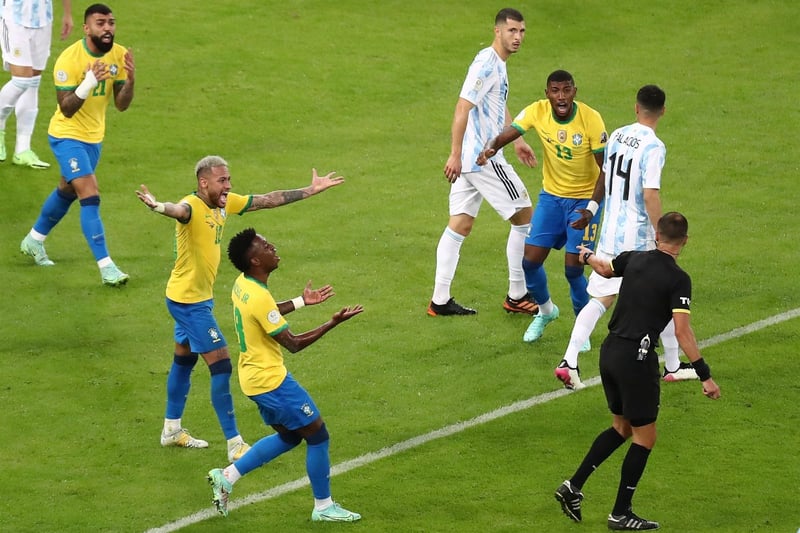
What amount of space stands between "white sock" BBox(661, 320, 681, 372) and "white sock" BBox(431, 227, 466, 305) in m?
2.43

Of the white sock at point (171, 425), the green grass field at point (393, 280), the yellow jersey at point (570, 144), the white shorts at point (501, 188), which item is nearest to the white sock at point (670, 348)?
the green grass field at point (393, 280)

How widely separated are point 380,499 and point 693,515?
87.2 inches

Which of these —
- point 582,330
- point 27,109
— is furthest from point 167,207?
point 27,109

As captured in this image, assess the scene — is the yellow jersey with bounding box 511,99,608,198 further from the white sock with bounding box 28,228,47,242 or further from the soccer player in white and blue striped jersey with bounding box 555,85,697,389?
the white sock with bounding box 28,228,47,242

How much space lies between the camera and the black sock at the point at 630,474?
27.8 ft

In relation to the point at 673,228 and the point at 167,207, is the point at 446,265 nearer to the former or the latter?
the point at 167,207

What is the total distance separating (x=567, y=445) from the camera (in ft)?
32.8

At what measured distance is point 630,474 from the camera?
8.48m

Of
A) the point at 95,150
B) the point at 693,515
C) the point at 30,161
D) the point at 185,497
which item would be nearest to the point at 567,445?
the point at 693,515

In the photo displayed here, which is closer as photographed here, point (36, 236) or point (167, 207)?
point (167, 207)

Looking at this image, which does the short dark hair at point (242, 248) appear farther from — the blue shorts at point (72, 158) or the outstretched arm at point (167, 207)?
the blue shorts at point (72, 158)

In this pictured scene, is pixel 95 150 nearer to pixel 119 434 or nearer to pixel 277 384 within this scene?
pixel 119 434

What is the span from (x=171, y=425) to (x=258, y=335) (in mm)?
1772

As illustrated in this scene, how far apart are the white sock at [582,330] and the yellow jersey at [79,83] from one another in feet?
18.0
